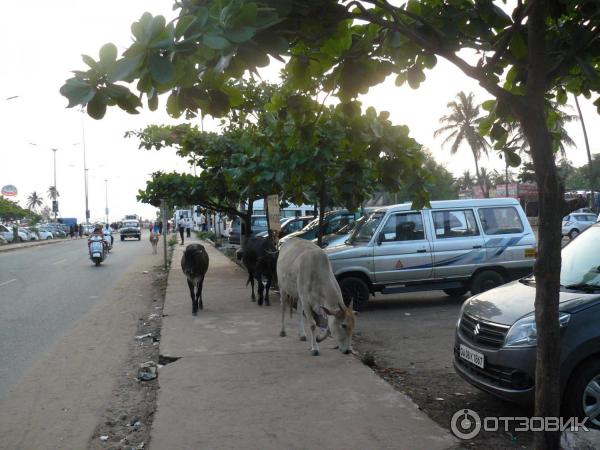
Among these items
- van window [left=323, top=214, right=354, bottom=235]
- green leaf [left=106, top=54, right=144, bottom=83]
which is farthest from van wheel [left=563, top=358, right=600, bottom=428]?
van window [left=323, top=214, right=354, bottom=235]

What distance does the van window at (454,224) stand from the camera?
11.1 metres

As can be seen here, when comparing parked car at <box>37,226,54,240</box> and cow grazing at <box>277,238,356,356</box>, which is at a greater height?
parked car at <box>37,226,54,240</box>

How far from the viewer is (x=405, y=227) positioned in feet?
35.9

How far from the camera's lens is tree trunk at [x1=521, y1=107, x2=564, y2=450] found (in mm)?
3404

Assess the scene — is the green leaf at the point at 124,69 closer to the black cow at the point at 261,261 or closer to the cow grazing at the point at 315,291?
the cow grazing at the point at 315,291

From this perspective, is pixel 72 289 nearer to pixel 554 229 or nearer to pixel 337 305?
pixel 337 305

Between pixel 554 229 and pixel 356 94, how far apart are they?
203 centimetres

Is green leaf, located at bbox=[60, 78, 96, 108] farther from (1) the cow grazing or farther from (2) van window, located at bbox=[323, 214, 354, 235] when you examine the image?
(2) van window, located at bbox=[323, 214, 354, 235]

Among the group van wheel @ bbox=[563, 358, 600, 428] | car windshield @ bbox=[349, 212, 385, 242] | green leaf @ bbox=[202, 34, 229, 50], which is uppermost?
green leaf @ bbox=[202, 34, 229, 50]

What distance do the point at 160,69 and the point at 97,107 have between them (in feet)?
1.41

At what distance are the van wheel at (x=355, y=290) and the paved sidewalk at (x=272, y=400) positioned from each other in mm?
1947

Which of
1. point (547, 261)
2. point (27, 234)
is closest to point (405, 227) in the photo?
point (547, 261)

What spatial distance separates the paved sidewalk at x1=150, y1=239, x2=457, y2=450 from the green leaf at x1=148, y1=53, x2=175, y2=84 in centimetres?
302

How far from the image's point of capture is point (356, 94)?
4.69m
